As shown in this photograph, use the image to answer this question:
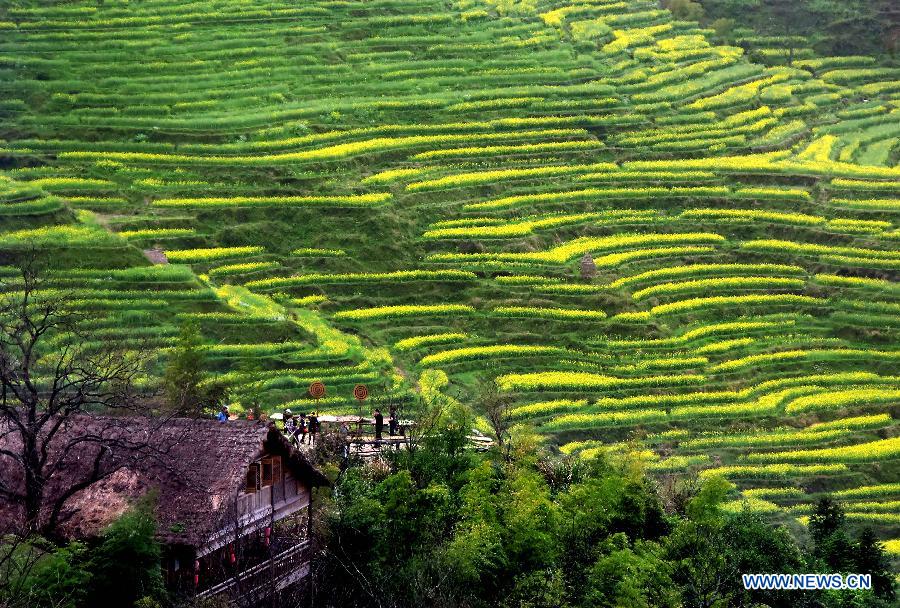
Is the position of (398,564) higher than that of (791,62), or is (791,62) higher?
(791,62)

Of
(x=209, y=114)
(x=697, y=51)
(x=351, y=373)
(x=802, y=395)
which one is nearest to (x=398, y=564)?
(x=351, y=373)

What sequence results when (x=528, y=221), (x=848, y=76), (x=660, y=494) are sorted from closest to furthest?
(x=660, y=494)
(x=528, y=221)
(x=848, y=76)

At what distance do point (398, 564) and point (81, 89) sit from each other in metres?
34.0

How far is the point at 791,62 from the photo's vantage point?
217ft

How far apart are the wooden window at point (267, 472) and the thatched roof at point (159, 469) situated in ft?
1.88

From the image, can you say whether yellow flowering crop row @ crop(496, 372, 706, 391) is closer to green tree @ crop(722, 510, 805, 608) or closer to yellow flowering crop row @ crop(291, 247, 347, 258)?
yellow flowering crop row @ crop(291, 247, 347, 258)

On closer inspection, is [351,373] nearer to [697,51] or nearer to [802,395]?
[802,395]

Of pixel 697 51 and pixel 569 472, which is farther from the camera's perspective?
pixel 697 51

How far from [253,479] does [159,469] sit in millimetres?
2081

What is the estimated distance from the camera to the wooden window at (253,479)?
25.0 meters

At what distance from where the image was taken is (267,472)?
25531 mm

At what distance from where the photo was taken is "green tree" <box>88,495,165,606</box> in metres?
21.2

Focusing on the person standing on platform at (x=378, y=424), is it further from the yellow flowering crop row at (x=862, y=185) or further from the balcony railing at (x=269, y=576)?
the yellow flowering crop row at (x=862, y=185)

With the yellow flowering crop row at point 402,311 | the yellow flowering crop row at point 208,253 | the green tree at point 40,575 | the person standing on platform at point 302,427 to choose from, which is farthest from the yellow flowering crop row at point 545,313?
the green tree at point 40,575
